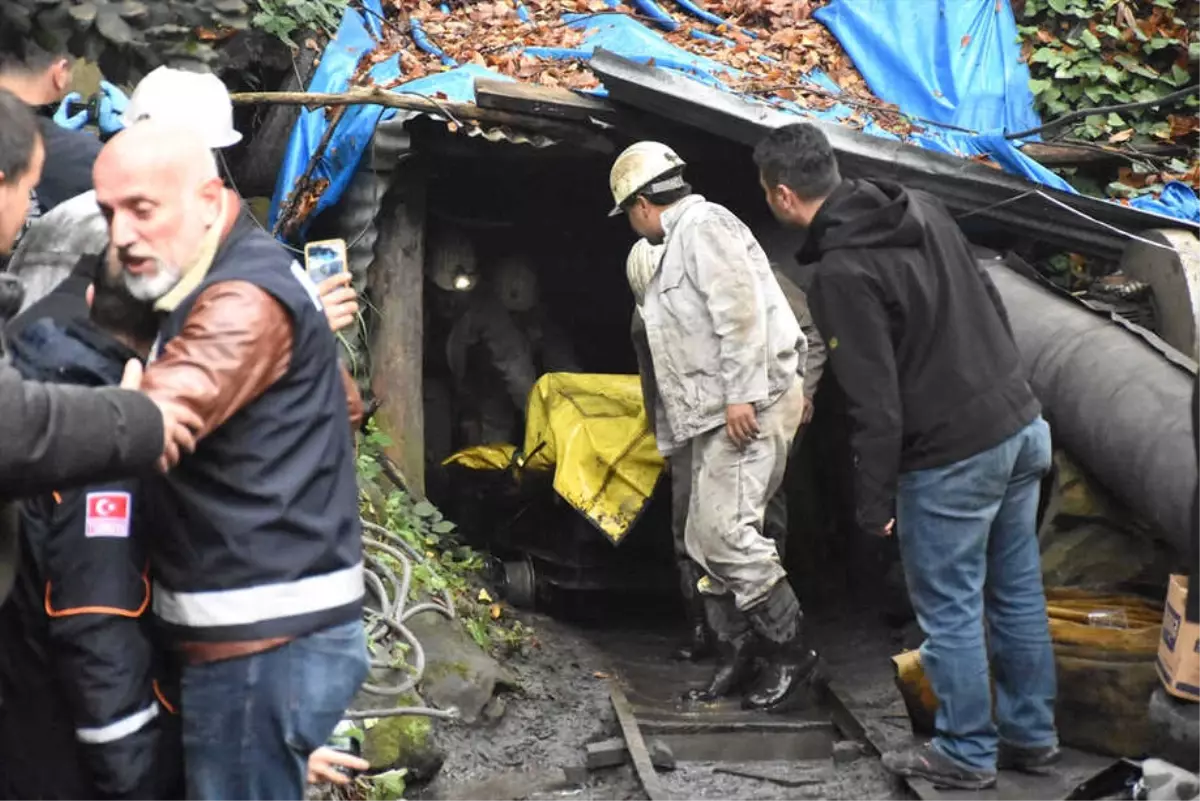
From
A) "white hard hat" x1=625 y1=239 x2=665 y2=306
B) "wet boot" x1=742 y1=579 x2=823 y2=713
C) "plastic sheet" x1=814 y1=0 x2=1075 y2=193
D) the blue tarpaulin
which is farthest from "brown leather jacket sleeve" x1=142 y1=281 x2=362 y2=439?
"plastic sheet" x1=814 y1=0 x2=1075 y2=193

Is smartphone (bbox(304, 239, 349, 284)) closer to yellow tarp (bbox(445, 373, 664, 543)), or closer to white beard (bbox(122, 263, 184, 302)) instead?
white beard (bbox(122, 263, 184, 302))

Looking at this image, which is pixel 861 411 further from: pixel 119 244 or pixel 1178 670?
pixel 119 244

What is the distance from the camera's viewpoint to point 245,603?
3.01m

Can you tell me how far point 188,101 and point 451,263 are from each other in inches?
242

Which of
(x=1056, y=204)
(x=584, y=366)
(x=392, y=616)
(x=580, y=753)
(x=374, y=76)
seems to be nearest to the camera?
(x=392, y=616)

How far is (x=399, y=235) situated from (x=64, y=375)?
5759 mm

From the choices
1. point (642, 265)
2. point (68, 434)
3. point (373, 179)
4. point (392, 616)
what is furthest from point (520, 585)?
point (68, 434)

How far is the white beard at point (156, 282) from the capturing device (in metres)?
3.04

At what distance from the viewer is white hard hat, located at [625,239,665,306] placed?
7471 mm

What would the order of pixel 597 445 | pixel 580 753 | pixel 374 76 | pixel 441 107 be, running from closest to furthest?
1. pixel 580 753
2. pixel 441 107
3. pixel 597 445
4. pixel 374 76

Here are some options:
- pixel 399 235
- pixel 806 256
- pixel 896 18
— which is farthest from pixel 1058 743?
pixel 896 18

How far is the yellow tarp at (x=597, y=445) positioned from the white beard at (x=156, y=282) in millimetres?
5310

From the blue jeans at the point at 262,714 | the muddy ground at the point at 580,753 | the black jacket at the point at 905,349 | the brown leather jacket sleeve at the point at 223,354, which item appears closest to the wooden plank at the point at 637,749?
the muddy ground at the point at 580,753

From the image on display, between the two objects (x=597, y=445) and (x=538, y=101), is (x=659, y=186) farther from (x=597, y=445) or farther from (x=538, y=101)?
(x=597, y=445)
